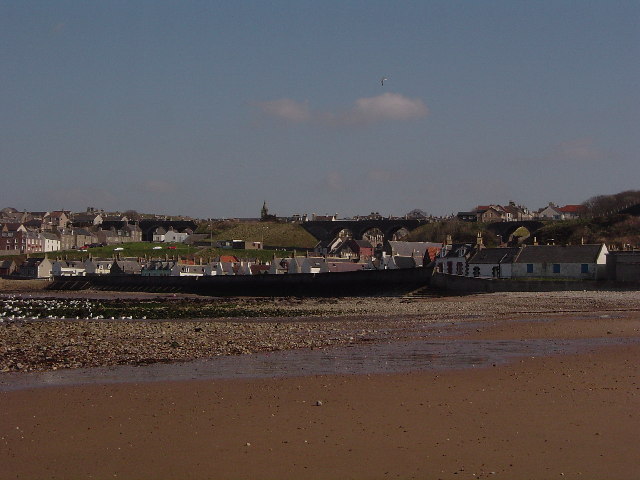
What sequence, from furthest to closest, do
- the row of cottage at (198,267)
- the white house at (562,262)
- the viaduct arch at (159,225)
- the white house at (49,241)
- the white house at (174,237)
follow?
1. the viaduct arch at (159,225)
2. the white house at (174,237)
3. the white house at (49,241)
4. the row of cottage at (198,267)
5. the white house at (562,262)

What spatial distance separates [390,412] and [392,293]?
45397 millimetres

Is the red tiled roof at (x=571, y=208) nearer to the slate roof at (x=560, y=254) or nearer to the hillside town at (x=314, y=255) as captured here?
the hillside town at (x=314, y=255)

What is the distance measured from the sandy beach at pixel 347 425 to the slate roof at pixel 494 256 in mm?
40780

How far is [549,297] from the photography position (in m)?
45.8

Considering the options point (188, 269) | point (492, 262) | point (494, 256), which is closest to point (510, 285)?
point (492, 262)

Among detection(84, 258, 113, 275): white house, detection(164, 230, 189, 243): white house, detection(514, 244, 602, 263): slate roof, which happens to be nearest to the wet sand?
detection(514, 244, 602, 263): slate roof

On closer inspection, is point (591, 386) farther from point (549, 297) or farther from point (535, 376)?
point (549, 297)

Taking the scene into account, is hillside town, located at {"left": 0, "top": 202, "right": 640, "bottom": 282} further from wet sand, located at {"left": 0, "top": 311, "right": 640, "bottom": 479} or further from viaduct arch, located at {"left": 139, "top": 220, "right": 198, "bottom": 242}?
wet sand, located at {"left": 0, "top": 311, "right": 640, "bottom": 479}

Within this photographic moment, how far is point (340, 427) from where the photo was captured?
41.0 feet

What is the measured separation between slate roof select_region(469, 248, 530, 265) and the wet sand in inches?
1671

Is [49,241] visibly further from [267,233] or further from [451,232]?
[451,232]

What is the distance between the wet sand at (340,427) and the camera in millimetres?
10453

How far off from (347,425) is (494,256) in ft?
166

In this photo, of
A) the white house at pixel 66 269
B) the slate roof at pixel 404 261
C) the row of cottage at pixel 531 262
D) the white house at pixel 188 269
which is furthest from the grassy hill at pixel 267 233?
the row of cottage at pixel 531 262
